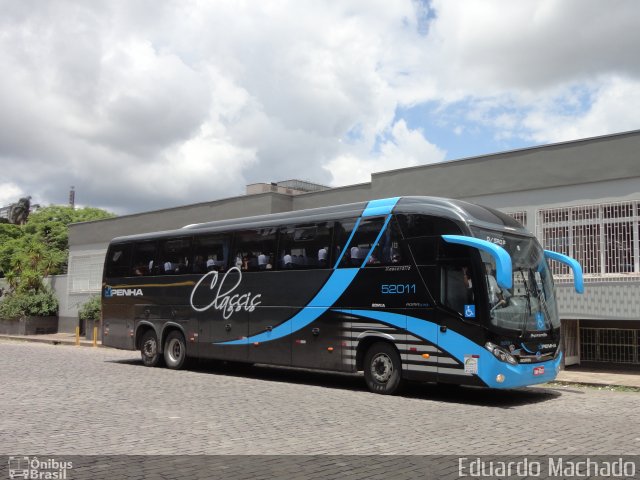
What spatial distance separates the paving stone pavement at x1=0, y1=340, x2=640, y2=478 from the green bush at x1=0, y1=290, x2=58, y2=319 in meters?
18.5

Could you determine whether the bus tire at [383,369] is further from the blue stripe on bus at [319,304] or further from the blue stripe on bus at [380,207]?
the blue stripe on bus at [380,207]

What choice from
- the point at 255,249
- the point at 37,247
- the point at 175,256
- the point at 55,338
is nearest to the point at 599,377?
the point at 255,249

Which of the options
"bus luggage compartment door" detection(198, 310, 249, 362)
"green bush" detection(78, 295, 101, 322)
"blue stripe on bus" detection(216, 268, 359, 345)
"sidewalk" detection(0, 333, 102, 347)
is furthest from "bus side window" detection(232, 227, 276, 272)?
"green bush" detection(78, 295, 101, 322)

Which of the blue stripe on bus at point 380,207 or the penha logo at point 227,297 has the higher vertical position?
the blue stripe on bus at point 380,207

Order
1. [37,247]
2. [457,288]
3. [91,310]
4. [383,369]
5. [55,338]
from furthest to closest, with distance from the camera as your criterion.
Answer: [37,247]
[55,338]
[91,310]
[383,369]
[457,288]

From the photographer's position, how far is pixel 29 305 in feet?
106

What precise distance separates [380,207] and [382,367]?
315cm

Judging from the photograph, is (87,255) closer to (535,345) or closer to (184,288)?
(184,288)

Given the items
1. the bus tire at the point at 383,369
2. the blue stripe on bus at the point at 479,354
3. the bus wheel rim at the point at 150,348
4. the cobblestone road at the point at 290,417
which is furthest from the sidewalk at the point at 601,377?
the bus wheel rim at the point at 150,348

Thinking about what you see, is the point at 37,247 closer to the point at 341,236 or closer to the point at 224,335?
the point at 224,335

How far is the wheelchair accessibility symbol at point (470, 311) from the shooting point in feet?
36.6

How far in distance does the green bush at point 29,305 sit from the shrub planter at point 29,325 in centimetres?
25

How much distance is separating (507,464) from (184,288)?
38.1 ft

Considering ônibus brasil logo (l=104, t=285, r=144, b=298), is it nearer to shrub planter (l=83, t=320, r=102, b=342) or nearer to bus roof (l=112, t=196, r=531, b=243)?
bus roof (l=112, t=196, r=531, b=243)
